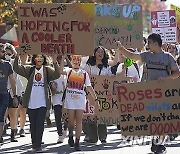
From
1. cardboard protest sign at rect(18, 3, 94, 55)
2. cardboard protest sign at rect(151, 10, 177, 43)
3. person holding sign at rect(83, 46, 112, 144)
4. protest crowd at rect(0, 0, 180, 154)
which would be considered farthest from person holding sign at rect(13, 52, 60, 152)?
cardboard protest sign at rect(151, 10, 177, 43)

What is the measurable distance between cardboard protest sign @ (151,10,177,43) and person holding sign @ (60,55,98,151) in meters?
6.29

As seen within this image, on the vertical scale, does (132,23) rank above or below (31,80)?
above

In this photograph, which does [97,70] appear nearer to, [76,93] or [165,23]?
[76,93]

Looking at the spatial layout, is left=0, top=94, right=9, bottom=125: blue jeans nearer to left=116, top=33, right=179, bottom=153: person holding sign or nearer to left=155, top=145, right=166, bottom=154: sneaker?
left=116, top=33, right=179, bottom=153: person holding sign

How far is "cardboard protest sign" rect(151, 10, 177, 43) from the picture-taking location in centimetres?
1961

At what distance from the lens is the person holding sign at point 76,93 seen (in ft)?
44.0

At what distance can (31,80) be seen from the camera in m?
13.3

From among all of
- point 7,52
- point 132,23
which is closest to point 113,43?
point 132,23

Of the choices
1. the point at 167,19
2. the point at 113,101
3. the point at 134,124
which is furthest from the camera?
the point at 167,19

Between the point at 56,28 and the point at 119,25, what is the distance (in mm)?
2017

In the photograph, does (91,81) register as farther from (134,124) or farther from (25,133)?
(134,124)

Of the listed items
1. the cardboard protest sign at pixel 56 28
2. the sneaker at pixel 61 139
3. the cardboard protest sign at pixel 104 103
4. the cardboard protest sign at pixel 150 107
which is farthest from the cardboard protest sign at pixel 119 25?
the cardboard protest sign at pixel 150 107

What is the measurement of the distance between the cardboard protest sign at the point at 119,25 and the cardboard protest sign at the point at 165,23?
507 centimetres

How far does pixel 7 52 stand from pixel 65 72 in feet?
8.07
